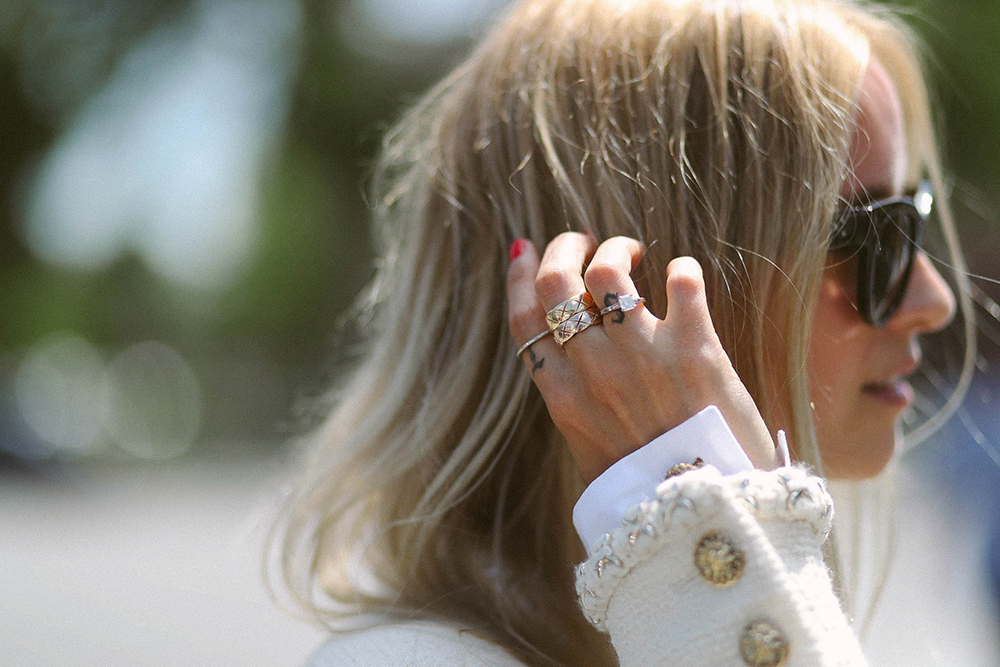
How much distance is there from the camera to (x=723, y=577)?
3.57 ft

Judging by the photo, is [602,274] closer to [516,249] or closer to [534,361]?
[534,361]

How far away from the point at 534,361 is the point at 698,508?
1.26ft

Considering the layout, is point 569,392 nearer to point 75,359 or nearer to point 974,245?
point 974,245

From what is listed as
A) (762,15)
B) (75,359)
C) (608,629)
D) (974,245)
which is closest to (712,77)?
(762,15)

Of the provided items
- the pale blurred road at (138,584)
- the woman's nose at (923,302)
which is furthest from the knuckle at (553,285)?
the pale blurred road at (138,584)

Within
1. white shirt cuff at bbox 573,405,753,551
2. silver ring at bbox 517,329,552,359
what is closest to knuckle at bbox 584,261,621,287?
silver ring at bbox 517,329,552,359

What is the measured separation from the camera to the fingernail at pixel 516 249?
1.54m

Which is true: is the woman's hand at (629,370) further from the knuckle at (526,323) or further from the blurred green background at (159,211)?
the blurred green background at (159,211)

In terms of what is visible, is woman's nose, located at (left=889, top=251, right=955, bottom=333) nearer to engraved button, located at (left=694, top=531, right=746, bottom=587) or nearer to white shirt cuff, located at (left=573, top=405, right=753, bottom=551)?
white shirt cuff, located at (left=573, top=405, right=753, bottom=551)

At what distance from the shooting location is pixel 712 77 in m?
1.52

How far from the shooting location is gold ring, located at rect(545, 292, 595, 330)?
1.31m

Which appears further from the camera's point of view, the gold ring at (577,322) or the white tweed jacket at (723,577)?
the gold ring at (577,322)

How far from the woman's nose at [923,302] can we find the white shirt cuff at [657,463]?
770 millimetres

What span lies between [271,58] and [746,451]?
70.3 ft
